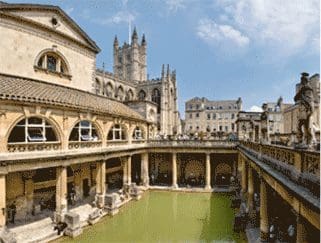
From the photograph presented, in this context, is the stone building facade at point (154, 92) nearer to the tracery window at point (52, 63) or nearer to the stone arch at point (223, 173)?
the stone arch at point (223, 173)

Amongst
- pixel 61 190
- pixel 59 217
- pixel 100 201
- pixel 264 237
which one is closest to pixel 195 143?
pixel 100 201

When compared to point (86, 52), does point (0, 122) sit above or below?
below

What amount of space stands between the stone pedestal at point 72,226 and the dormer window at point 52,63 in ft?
49.2

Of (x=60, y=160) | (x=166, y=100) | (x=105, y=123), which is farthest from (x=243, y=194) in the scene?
(x=166, y=100)

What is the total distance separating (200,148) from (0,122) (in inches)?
1001

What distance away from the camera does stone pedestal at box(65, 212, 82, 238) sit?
67.7 ft

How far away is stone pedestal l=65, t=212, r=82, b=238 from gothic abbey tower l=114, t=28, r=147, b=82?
3312 inches

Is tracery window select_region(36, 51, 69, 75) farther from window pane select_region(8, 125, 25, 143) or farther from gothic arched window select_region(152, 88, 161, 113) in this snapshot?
gothic arched window select_region(152, 88, 161, 113)

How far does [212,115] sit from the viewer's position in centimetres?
9069

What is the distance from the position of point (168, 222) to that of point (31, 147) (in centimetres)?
1284

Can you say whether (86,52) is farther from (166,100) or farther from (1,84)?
(166,100)

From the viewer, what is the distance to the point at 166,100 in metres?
78.8

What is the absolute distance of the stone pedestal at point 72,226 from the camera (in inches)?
812

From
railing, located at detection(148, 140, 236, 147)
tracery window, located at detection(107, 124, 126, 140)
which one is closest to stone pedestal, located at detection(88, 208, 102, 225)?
tracery window, located at detection(107, 124, 126, 140)
